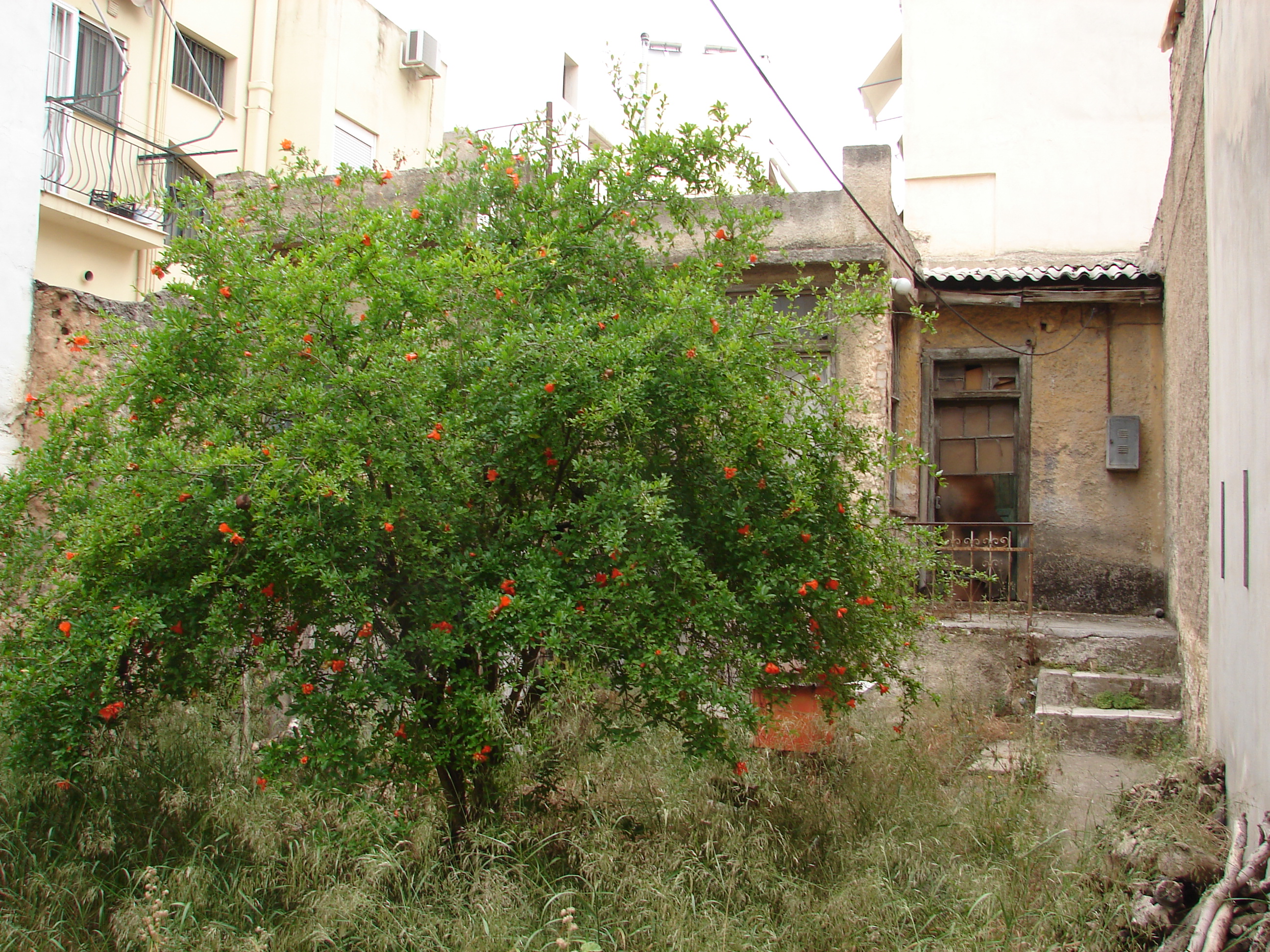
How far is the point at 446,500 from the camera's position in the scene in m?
4.19

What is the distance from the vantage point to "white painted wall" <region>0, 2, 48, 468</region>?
648 centimetres

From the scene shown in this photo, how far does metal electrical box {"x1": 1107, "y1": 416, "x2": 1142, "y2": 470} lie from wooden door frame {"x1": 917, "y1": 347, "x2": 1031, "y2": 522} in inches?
28.4

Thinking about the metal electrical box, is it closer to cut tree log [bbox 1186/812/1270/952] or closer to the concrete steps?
the concrete steps

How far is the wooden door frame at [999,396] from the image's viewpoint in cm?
988

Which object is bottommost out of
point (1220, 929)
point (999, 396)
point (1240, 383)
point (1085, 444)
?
point (1220, 929)

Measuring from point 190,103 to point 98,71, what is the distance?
5.77ft

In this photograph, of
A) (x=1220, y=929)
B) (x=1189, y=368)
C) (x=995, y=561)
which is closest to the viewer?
(x=1220, y=929)

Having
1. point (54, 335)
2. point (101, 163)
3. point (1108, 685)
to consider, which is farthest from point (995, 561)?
point (101, 163)

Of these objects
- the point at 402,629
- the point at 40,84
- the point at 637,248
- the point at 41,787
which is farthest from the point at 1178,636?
the point at 40,84

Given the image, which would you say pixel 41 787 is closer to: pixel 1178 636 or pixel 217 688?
pixel 217 688

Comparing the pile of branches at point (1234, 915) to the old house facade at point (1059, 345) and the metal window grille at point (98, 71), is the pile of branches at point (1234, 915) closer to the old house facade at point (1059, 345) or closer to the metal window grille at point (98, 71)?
the old house facade at point (1059, 345)

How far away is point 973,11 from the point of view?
43.7ft

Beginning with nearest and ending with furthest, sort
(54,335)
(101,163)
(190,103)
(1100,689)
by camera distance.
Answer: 1. (54,335)
2. (1100,689)
3. (101,163)
4. (190,103)

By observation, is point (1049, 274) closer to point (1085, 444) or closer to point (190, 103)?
point (1085, 444)
